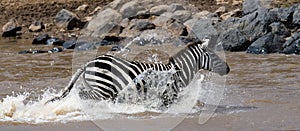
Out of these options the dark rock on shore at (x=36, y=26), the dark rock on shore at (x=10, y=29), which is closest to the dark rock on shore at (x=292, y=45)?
the dark rock on shore at (x=36, y=26)

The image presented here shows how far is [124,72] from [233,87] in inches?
100

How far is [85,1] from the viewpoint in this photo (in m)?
19.4

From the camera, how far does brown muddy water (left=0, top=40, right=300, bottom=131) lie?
6375 millimetres

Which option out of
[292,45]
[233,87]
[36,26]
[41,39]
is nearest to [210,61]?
[233,87]

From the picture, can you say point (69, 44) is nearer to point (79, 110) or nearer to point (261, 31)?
point (261, 31)

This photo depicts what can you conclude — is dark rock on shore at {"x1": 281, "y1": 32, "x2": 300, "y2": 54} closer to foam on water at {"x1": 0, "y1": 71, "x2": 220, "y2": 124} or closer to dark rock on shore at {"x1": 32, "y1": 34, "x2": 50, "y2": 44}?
foam on water at {"x1": 0, "y1": 71, "x2": 220, "y2": 124}

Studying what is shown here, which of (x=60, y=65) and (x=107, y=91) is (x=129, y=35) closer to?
(x=60, y=65)

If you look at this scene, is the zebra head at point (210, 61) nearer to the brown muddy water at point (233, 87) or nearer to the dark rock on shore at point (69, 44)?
the brown muddy water at point (233, 87)

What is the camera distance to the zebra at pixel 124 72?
22.2ft

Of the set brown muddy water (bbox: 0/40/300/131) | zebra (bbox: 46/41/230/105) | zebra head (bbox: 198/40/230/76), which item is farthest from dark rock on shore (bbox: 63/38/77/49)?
zebra head (bbox: 198/40/230/76)

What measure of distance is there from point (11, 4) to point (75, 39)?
16.6ft

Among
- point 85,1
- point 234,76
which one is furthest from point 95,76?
point 85,1

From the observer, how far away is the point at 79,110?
7027 millimetres

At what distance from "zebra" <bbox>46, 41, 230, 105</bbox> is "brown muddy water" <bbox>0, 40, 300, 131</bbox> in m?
0.38
